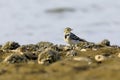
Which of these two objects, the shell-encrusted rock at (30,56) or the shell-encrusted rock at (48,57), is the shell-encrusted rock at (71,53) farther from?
the shell-encrusted rock at (48,57)

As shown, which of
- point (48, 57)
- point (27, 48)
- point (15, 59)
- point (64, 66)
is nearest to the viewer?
point (64, 66)

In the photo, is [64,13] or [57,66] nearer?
[57,66]

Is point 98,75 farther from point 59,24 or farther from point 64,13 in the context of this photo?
point 64,13

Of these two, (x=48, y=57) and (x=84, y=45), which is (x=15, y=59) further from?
(x=84, y=45)

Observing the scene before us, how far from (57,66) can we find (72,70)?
1.83ft

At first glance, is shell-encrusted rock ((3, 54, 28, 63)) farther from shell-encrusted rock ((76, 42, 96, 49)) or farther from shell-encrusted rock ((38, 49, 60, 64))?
shell-encrusted rock ((76, 42, 96, 49))

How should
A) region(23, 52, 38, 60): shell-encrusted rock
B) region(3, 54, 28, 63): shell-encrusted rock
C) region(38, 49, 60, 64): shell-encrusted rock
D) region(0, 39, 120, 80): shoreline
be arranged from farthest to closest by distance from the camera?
1. region(23, 52, 38, 60): shell-encrusted rock
2. region(3, 54, 28, 63): shell-encrusted rock
3. region(38, 49, 60, 64): shell-encrusted rock
4. region(0, 39, 120, 80): shoreline

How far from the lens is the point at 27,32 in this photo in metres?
39.6

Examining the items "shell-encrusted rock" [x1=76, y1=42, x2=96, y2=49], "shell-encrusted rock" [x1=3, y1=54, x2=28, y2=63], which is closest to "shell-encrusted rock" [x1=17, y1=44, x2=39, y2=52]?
"shell-encrusted rock" [x1=76, y1=42, x2=96, y2=49]

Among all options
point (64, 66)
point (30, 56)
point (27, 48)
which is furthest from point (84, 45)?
point (64, 66)

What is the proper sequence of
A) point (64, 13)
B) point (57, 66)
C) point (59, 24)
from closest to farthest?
point (57, 66), point (59, 24), point (64, 13)

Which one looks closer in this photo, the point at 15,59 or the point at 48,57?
the point at 48,57

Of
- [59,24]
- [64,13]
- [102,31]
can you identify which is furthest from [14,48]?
[64,13]

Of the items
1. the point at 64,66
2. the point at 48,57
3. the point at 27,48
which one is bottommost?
the point at 64,66
